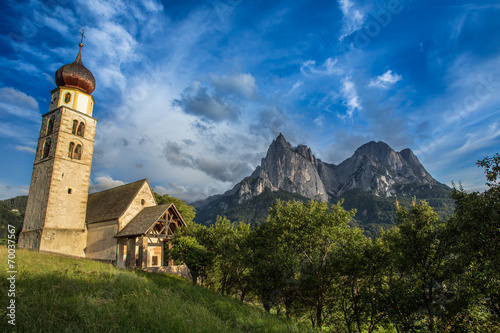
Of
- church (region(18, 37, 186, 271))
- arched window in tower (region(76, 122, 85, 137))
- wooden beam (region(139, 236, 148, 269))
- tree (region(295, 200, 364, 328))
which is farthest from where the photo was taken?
arched window in tower (region(76, 122, 85, 137))

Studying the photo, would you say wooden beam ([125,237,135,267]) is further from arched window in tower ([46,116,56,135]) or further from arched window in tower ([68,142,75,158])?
arched window in tower ([46,116,56,135])

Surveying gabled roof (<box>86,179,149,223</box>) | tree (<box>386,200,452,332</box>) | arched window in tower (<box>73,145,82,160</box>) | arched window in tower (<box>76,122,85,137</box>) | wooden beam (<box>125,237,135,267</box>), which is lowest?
tree (<box>386,200,452,332</box>)

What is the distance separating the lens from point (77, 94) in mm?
30969

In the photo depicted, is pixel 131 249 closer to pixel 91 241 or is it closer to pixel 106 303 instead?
pixel 91 241

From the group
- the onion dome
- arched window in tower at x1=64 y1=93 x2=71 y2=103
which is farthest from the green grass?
the onion dome

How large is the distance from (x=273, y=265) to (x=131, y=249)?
598 inches

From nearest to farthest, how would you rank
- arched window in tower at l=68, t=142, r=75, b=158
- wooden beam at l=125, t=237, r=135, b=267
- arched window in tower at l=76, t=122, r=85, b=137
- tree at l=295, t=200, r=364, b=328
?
1. tree at l=295, t=200, r=364, b=328
2. wooden beam at l=125, t=237, r=135, b=267
3. arched window in tower at l=68, t=142, r=75, b=158
4. arched window in tower at l=76, t=122, r=85, b=137

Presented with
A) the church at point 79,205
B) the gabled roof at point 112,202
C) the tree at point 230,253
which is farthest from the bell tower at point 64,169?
the tree at point 230,253

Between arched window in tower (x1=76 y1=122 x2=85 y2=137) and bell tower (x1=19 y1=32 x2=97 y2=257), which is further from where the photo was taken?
arched window in tower (x1=76 y1=122 x2=85 y2=137)

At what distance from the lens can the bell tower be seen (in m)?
27.0

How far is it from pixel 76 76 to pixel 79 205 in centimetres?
1480

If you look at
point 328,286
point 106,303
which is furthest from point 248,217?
point 106,303

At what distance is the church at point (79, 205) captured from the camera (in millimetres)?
26672

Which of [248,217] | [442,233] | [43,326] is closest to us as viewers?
[43,326]
